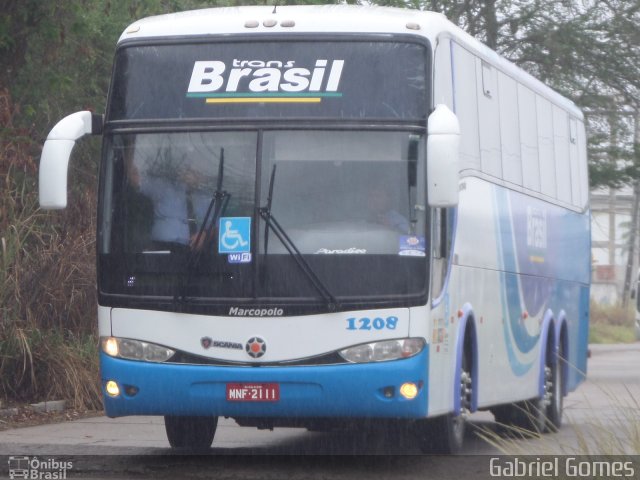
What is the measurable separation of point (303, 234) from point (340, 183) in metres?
0.46

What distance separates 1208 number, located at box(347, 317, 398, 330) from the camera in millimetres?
9977

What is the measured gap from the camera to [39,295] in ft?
50.4

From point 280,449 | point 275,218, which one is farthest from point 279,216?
point 280,449

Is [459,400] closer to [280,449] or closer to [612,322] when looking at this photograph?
[280,449]

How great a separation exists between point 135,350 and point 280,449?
9.21 feet

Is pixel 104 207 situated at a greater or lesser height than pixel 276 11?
lesser

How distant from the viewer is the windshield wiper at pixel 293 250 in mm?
10016

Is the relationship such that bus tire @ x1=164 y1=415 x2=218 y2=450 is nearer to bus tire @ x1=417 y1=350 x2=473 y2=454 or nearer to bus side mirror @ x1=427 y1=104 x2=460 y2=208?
bus tire @ x1=417 y1=350 x2=473 y2=454

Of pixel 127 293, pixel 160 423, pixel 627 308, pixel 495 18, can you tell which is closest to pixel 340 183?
pixel 127 293

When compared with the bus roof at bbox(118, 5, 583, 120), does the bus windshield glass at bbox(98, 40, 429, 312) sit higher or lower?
lower

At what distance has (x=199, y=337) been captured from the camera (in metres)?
10.1

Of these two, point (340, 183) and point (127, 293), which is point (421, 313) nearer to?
point (340, 183)

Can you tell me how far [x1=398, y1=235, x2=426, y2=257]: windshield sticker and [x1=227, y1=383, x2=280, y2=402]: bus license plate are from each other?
132cm

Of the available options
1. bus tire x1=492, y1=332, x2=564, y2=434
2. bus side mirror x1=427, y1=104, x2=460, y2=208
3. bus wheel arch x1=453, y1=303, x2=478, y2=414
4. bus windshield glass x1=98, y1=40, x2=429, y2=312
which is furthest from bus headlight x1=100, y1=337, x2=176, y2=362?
bus tire x1=492, y1=332, x2=564, y2=434
